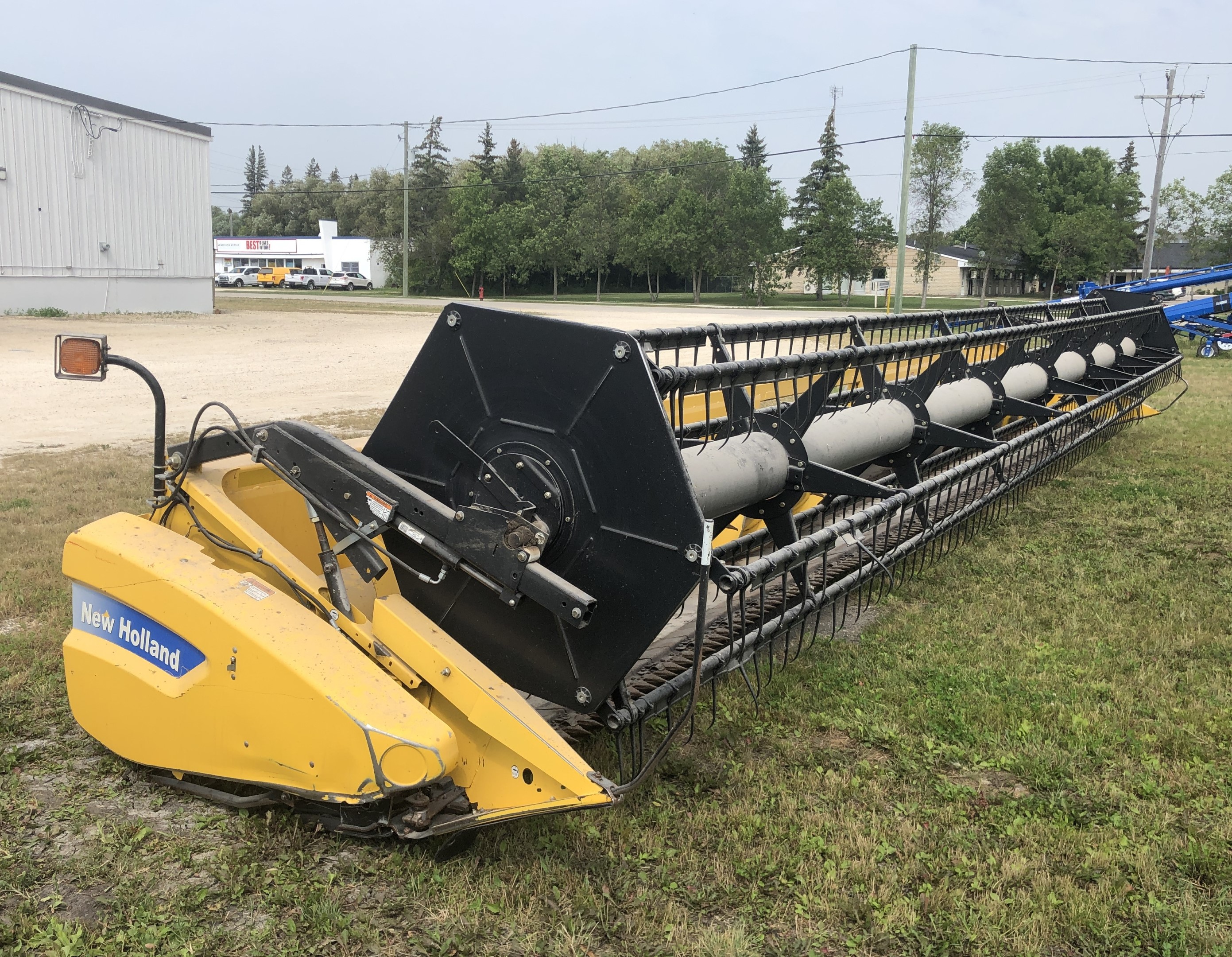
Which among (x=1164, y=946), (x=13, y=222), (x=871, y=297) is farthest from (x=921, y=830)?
(x=871, y=297)

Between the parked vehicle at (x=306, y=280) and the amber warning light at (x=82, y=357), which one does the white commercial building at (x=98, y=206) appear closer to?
the amber warning light at (x=82, y=357)

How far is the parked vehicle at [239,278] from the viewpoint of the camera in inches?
2404

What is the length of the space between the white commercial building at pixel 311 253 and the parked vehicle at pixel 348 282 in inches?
138

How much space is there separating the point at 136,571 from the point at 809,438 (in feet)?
8.32

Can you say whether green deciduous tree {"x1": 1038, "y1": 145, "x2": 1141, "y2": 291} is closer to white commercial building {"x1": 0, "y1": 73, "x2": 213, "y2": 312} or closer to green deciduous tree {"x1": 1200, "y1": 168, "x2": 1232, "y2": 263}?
green deciduous tree {"x1": 1200, "y1": 168, "x2": 1232, "y2": 263}

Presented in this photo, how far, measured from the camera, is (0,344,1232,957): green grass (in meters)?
2.55

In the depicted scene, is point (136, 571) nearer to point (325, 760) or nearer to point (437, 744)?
point (325, 760)

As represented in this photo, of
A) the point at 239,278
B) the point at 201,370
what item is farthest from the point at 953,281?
the point at 201,370

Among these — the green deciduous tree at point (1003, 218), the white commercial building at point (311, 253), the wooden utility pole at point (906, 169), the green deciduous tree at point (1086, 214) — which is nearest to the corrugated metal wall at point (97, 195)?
the wooden utility pole at point (906, 169)

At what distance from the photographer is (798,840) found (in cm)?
296

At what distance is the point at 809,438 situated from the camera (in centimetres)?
407

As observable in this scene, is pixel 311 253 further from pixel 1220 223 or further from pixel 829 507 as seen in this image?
pixel 829 507

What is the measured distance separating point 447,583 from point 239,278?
2505 inches

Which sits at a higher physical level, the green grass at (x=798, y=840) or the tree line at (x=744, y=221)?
the tree line at (x=744, y=221)
